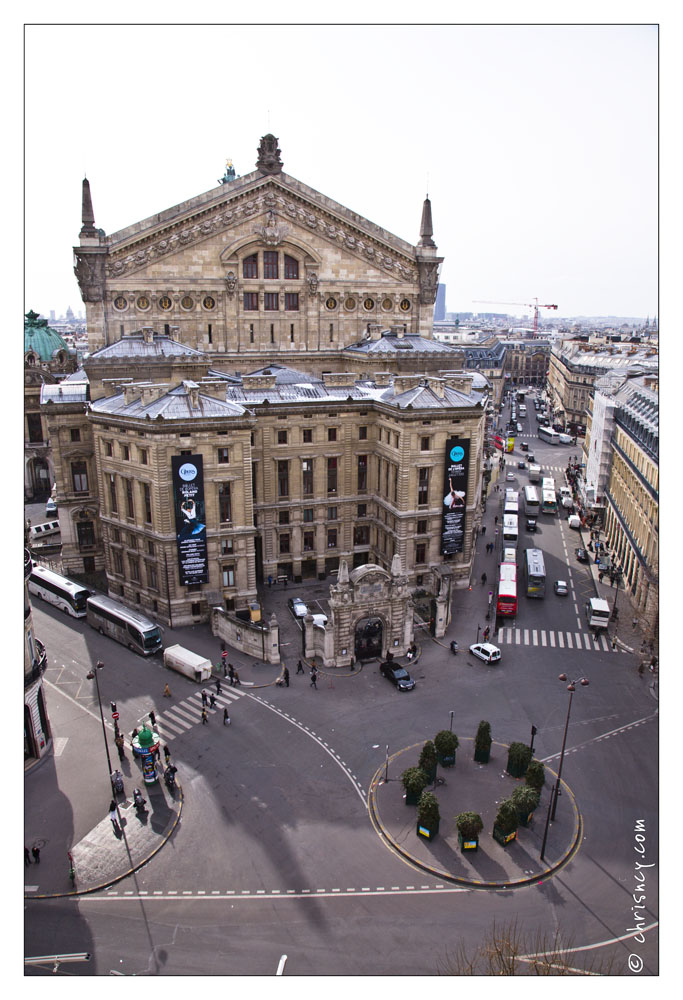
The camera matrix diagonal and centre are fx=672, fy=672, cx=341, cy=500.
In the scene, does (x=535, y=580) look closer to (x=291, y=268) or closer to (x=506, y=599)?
(x=506, y=599)

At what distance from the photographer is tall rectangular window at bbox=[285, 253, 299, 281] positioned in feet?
245

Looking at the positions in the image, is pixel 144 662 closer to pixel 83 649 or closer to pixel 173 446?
pixel 83 649

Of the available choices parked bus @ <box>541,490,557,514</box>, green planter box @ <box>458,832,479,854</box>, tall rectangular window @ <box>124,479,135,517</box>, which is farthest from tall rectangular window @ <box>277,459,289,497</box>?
parked bus @ <box>541,490,557,514</box>

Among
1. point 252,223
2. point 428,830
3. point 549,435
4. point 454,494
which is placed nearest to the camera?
point 428,830

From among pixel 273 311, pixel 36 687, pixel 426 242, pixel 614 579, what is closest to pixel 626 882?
pixel 36 687

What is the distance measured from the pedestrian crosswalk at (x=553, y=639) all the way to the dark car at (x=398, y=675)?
38.3 ft

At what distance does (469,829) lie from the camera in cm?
3588

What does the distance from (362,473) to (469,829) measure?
4180cm

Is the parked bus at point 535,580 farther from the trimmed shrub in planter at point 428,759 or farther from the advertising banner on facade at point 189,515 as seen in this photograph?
the advertising banner on facade at point 189,515

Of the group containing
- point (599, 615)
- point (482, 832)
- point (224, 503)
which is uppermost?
point (224, 503)

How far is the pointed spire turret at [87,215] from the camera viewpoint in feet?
221

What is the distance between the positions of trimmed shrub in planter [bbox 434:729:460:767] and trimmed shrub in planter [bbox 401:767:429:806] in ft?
9.58

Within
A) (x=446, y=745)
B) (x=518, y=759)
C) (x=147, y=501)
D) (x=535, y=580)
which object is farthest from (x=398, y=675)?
(x=147, y=501)

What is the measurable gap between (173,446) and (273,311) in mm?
25282
